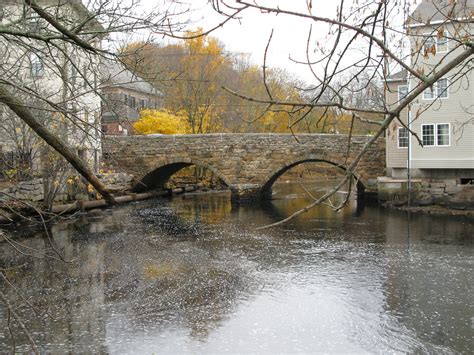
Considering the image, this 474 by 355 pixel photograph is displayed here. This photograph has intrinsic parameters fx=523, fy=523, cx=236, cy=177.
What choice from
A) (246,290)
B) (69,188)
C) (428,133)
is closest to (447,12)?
(246,290)

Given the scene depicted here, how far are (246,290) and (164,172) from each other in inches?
670

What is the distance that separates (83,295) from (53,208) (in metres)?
8.00

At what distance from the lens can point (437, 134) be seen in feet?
62.4

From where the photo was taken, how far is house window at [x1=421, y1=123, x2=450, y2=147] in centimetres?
1884

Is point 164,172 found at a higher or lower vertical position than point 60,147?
lower

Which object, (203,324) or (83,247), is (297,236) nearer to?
(83,247)

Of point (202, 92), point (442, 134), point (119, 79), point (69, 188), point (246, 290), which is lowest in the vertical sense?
point (246, 290)

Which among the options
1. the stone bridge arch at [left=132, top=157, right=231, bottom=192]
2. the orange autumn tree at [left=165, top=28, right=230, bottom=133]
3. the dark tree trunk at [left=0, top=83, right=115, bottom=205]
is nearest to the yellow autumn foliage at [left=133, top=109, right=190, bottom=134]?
the orange autumn tree at [left=165, top=28, right=230, bottom=133]

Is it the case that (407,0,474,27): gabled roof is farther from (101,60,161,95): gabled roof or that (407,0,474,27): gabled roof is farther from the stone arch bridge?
the stone arch bridge

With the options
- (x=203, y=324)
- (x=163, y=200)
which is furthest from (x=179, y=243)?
(x=163, y=200)

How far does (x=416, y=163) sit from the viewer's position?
19.5 meters

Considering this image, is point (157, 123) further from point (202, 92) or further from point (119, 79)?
point (119, 79)

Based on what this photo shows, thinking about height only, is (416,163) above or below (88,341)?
above

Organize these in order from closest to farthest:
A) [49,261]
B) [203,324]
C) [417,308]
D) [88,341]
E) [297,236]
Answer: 1. [88,341]
2. [203,324]
3. [417,308]
4. [49,261]
5. [297,236]
